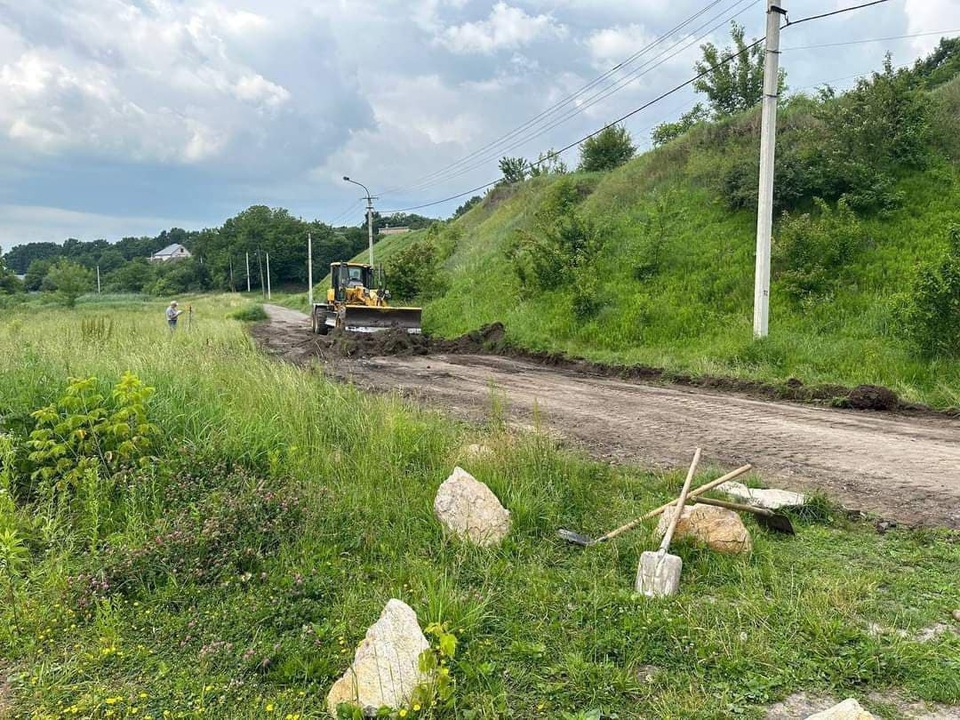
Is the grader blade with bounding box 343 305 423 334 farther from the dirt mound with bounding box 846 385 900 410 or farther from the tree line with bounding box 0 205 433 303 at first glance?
the tree line with bounding box 0 205 433 303

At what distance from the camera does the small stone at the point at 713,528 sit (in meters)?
3.93

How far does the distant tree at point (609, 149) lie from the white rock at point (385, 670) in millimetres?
30310

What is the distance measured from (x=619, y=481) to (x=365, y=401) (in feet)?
9.58

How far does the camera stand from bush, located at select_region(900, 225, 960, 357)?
30.0ft

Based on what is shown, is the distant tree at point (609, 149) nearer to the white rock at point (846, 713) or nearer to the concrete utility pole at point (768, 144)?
the concrete utility pole at point (768, 144)

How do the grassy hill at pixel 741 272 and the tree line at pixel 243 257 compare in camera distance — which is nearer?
the grassy hill at pixel 741 272

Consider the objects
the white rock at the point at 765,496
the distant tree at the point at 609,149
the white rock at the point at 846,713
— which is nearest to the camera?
the white rock at the point at 846,713

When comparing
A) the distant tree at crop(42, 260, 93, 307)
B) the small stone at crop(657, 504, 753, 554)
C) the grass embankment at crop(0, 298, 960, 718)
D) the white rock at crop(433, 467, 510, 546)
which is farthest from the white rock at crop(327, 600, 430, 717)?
the distant tree at crop(42, 260, 93, 307)

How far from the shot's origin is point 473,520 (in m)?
4.20

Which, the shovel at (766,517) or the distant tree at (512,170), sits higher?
the distant tree at (512,170)

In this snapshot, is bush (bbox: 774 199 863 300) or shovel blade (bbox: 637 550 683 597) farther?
bush (bbox: 774 199 863 300)

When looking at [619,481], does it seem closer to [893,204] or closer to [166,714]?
[166,714]

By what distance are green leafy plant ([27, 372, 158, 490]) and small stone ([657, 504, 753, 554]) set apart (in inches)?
153

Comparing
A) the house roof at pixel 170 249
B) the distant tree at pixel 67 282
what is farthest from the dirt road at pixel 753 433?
the house roof at pixel 170 249
